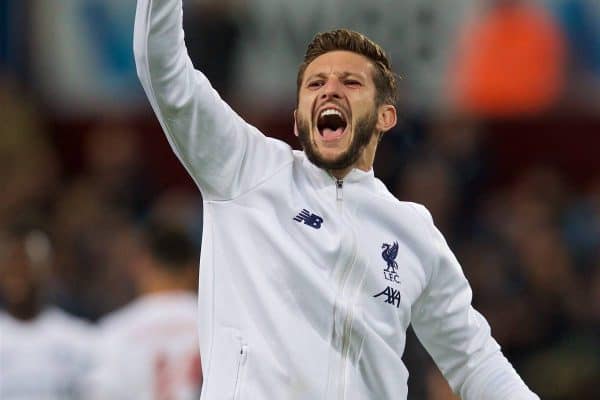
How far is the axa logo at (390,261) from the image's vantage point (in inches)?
192

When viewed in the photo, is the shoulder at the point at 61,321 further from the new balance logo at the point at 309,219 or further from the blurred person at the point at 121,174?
the new balance logo at the point at 309,219

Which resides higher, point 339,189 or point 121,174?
point 339,189

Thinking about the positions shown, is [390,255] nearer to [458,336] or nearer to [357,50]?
[458,336]

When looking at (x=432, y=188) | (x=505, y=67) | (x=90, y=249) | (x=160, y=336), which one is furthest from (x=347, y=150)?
(x=505, y=67)

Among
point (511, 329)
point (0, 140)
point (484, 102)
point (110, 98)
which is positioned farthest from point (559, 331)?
point (0, 140)

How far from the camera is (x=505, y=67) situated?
36.5 feet

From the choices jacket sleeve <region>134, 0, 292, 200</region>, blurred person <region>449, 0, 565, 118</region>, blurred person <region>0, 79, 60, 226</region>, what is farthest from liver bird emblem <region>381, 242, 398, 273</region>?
blurred person <region>0, 79, 60, 226</region>

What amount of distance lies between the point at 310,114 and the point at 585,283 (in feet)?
16.7

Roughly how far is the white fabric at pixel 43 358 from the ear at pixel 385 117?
312 cm

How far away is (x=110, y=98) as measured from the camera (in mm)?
11695

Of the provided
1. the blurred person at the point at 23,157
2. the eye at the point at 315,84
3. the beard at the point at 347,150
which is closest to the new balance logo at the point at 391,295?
the beard at the point at 347,150

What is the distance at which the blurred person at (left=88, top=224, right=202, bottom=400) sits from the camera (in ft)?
23.0

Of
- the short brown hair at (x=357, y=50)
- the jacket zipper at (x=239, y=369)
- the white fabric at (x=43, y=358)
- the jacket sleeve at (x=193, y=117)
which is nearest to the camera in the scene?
the jacket sleeve at (x=193, y=117)

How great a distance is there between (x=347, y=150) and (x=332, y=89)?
186 mm
